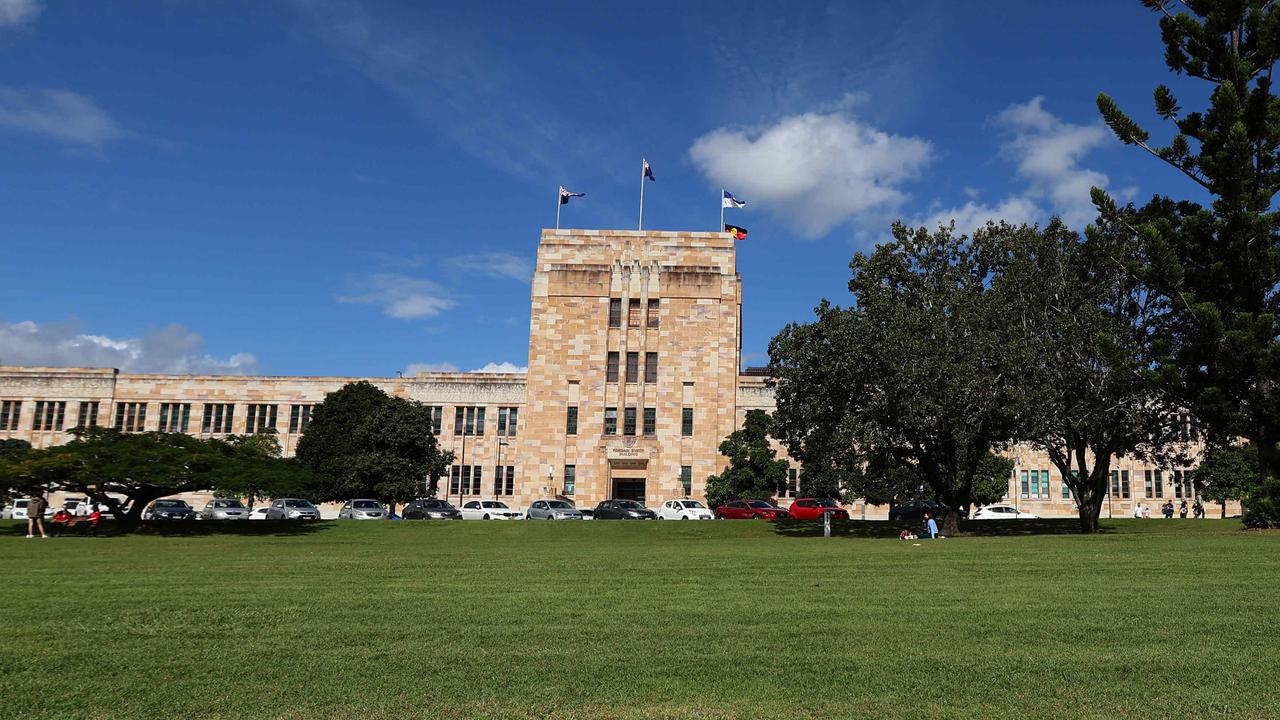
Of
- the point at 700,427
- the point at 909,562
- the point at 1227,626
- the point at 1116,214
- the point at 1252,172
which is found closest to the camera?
the point at 1227,626

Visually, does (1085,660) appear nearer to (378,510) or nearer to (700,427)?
(378,510)

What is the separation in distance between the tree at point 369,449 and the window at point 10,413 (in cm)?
3412

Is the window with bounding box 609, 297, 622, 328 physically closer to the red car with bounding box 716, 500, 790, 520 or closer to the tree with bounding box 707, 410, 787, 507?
the tree with bounding box 707, 410, 787, 507

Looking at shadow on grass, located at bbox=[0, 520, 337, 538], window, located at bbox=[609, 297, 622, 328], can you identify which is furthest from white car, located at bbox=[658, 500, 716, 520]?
window, located at bbox=[609, 297, 622, 328]

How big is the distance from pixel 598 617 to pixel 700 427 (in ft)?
178

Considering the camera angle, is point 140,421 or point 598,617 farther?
point 140,421

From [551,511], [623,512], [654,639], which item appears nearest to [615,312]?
[551,511]

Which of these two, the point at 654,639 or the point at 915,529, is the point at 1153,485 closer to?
the point at 915,529

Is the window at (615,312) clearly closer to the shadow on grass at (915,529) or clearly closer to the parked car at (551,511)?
the parked car at (551,511)

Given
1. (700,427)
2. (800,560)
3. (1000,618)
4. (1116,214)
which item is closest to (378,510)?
(700,427)

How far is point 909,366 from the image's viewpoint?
31.9 meters

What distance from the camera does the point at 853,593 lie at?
1477 cm

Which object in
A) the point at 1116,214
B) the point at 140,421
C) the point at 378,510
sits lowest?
the point at 378,510

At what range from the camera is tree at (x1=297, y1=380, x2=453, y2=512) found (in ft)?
173
